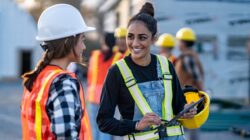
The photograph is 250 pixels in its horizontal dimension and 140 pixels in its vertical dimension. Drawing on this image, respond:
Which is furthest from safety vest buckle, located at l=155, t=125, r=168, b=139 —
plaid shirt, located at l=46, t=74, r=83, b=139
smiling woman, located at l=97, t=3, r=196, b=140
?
plaid shirt, located at l=46, t=74, r=83, b=139

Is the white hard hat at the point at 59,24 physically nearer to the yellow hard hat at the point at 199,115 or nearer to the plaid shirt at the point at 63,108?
the plaid shirt at the point at 63,108

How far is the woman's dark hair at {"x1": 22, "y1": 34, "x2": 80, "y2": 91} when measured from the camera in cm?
314

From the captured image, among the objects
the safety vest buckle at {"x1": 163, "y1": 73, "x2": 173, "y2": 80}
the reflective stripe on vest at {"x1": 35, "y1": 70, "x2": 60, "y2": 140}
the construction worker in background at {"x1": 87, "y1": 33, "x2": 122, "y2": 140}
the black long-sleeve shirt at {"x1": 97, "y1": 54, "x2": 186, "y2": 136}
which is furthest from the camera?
the construction worker in background at {"x1": 87, "y1": 33, "x2": 122, "y2": 140}

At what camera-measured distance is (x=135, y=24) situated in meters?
3.81

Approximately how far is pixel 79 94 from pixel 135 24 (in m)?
0.94

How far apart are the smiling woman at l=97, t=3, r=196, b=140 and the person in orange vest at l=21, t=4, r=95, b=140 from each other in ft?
1.47

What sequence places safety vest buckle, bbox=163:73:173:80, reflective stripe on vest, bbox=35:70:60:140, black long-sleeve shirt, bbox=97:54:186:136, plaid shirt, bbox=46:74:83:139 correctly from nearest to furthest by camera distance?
plaid shirt, bbox=46:74:83:139 < reflective stripe on vest, bbox=35:70:60:140 < black long-sleeve shirt, bbox=97:54:186:136 < safety vest buckle, bbox=163:73:173:80

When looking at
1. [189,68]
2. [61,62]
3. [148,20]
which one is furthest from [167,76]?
[189,68]

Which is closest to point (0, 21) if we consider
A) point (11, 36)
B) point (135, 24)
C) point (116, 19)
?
point (11, 36)

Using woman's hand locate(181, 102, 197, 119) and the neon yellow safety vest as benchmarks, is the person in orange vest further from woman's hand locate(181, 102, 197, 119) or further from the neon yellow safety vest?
woman's hand locate(181, 102, 197, 119)

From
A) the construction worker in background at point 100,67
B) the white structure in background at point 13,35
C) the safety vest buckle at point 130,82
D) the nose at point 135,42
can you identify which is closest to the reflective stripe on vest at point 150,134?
the safety vest buckle at point 130,82

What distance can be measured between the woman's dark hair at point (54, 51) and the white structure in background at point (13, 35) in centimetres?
4460

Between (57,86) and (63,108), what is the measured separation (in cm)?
13

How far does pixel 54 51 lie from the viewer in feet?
10.3
